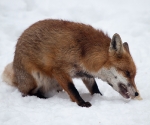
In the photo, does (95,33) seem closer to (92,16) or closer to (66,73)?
(66,73)

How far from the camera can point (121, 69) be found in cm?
542

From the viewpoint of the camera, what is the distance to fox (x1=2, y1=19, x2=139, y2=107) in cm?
546

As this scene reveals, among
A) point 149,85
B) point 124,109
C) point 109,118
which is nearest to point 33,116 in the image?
point 109,118

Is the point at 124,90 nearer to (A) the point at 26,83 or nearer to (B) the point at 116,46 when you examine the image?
(B) the point at 116,46

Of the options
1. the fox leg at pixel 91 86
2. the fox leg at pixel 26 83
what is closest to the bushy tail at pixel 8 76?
the fox leg at pixel 26 83

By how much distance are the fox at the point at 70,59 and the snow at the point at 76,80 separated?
1.07ft

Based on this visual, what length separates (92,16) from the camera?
37.1ft

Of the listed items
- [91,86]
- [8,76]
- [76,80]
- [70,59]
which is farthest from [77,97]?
[8,76]

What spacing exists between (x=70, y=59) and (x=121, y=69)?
1075 mm

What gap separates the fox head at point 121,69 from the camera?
540 cm

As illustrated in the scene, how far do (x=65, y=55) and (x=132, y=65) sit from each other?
1.40 metres

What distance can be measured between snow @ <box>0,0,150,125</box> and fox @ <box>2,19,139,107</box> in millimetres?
326

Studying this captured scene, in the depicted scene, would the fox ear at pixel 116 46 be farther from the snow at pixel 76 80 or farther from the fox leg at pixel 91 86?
the fox leg at pixel 91 86

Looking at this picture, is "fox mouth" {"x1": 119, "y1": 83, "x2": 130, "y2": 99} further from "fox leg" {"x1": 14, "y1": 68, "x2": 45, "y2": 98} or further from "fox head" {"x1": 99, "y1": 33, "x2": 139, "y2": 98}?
"fox leg" {"x1": 14, "y1": 68, "x2": 45, "y2": 98}
